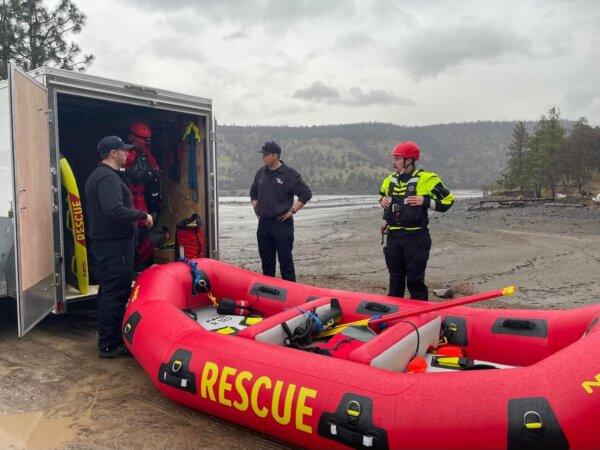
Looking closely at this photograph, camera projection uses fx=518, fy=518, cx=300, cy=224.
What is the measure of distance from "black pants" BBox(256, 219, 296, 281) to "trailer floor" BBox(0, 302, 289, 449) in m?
1.92

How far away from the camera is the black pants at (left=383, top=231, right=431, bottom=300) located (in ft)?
14.7

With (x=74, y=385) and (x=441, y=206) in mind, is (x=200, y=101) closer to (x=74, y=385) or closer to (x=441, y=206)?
(x=441, y=206)

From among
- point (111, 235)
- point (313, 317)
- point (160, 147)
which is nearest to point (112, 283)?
point (111, 235)

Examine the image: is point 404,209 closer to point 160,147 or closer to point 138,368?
point 138,368

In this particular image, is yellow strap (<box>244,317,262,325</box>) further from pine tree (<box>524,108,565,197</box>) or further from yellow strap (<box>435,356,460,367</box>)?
pine tree (<box>524,108,565,197</box>)

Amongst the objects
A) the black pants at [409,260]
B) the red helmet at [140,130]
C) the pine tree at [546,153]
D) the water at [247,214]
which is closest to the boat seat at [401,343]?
the black pants at [409,260]

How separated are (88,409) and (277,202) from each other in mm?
2774

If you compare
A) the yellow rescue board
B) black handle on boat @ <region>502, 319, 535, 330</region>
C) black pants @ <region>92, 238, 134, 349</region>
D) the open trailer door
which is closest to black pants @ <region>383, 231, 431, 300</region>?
black handle on boat @ <region>502, 319, 535, 330</region>

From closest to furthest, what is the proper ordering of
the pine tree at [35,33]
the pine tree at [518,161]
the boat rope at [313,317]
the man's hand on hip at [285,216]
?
the boat rope at [313,317]
the man's hand on hip at [285,216]
the pine tree at [35,33]
the pine tree at [518,161]

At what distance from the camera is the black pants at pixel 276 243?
5422mm

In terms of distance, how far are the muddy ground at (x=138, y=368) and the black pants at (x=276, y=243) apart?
1809 millimetres

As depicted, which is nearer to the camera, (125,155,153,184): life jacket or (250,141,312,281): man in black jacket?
(250,141,312,281): man in black jacket

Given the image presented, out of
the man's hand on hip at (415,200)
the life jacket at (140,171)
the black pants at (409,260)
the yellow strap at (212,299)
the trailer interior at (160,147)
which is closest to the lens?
the man's hand on hip at (415,200)

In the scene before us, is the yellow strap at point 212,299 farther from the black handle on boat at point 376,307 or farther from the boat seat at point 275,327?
the black handle on boat at point 376,307
